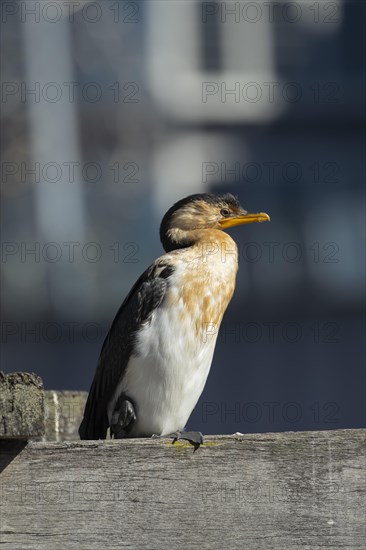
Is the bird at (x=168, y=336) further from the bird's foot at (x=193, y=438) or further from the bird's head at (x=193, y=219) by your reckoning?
the bird's foot at (x=193, y=438)

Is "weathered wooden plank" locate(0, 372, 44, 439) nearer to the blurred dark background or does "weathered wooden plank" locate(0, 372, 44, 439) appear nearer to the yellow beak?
the yellow beak

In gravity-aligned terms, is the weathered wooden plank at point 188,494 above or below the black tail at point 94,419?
above

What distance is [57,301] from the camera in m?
7.13

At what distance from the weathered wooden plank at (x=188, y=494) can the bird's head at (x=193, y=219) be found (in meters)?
1.89

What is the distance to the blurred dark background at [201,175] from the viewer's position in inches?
281

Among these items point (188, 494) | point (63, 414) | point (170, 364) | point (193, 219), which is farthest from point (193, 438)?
point (193, 219)

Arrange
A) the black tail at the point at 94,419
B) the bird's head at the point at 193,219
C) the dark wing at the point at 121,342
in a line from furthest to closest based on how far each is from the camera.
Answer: the bird's head at the point at 193,219 < the dark wing at the point at 121,342 < the black tail at the point at 94,419

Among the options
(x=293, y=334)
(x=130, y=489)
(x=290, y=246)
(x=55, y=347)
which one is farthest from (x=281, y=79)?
(x=130, y=489)

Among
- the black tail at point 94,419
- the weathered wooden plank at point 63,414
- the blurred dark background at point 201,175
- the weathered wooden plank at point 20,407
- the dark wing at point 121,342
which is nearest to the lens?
the weathered wooden plank at point 20,407

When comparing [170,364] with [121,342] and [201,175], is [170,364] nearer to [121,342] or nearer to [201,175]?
[121,342]

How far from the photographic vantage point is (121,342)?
4.08 meters

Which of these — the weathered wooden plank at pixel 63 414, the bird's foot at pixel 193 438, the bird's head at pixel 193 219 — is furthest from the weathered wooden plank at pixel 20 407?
the bird's head at pixel 193 219

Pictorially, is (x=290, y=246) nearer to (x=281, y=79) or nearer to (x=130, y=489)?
(x=281, y=79)

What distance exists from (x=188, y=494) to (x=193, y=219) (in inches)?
79.0
